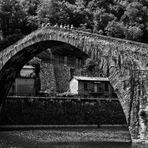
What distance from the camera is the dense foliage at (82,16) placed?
64.7m

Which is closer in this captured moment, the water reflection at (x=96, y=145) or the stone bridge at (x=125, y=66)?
the stone bridge at (x=125, y=66)

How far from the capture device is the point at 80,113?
145 ft

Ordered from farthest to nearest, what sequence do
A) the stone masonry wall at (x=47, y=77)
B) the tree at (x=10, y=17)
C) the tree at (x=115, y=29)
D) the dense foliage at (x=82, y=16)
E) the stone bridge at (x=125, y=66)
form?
1. the tree at (x=115, y=29)
2. the dense foliage at (x=82, y=16)
3. the tree at (x=10, y=17)
4. the stone masonry wall at (x=47, y=77)
5. the stone bridge at (x=125, y=66)

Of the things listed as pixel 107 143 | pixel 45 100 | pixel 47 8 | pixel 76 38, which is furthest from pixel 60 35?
pixel 47 8

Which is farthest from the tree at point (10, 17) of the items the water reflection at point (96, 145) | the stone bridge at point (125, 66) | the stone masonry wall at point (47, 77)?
the stone bridge at point (125, 66)

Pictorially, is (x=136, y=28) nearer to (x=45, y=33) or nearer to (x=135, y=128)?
(x=45, y=33)

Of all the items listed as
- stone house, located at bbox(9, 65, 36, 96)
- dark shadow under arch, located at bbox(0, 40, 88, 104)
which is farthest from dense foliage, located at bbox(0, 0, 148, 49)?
dark shadow under arch, located at bbox(0, 40, 88, 104)

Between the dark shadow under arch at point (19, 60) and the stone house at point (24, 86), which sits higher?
the dark shadow under arch at point (19, 60)

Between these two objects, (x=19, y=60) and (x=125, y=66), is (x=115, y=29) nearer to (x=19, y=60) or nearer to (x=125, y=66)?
(x=19, y=60)

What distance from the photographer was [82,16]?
240 ft

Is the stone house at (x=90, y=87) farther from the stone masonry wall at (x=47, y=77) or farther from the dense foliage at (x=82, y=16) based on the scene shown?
the dense foliage at (x=82, y=16)

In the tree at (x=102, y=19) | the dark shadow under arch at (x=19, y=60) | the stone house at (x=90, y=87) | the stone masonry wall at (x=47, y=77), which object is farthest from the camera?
the tree at (x=102, y=19)

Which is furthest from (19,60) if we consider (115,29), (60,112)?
(115,29)

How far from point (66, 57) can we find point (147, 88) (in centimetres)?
4918
